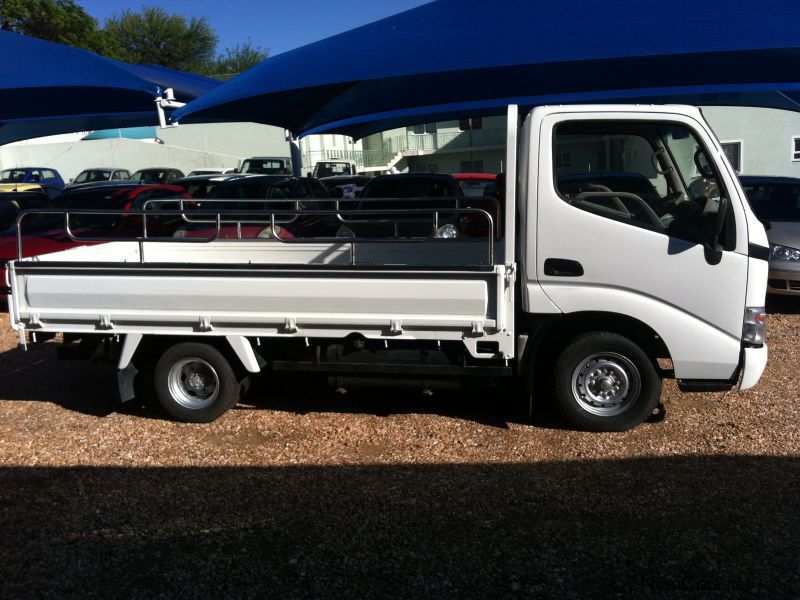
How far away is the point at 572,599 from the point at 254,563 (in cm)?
156

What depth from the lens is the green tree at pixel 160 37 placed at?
189ft

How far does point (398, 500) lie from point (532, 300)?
165 centimetres

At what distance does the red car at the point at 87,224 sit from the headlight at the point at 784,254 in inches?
290

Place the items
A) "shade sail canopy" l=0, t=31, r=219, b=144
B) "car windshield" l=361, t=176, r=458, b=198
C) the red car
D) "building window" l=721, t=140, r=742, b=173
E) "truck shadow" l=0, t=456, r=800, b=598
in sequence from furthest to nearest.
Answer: "building window" l=721, t=140, r=742, b=173
"shade sail canopy" l=0, t=31, r=219, b=144
"car windshield" l=361, t=176, r=458, b=198
the red car
"truck shadow" l=0, t=456, r=800, b=598

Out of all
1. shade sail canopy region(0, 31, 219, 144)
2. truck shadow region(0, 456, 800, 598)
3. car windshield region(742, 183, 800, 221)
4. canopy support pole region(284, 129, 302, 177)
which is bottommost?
truck shadow region(0, 456, 800, 598)

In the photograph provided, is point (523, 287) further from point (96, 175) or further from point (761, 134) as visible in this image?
point (96, 175)

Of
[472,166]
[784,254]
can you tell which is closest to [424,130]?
[472,166]

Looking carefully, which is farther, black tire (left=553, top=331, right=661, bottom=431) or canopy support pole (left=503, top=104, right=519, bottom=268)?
black tire (left=553, top=331, right=661, bottom=431)

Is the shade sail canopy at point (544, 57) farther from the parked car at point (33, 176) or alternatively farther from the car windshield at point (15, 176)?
the car windshield at point (15, 176)

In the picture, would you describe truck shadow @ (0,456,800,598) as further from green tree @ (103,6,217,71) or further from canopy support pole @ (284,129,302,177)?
green tree @ (103,6,217,71)

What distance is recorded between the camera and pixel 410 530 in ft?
13.1

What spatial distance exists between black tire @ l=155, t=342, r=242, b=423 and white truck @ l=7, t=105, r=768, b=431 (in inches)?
0.6

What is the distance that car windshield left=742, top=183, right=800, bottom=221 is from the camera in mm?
9945

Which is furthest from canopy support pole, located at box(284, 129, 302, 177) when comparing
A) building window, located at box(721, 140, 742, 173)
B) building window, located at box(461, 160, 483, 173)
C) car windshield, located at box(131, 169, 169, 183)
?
building window, located at box(461, 160, 483, 173)
